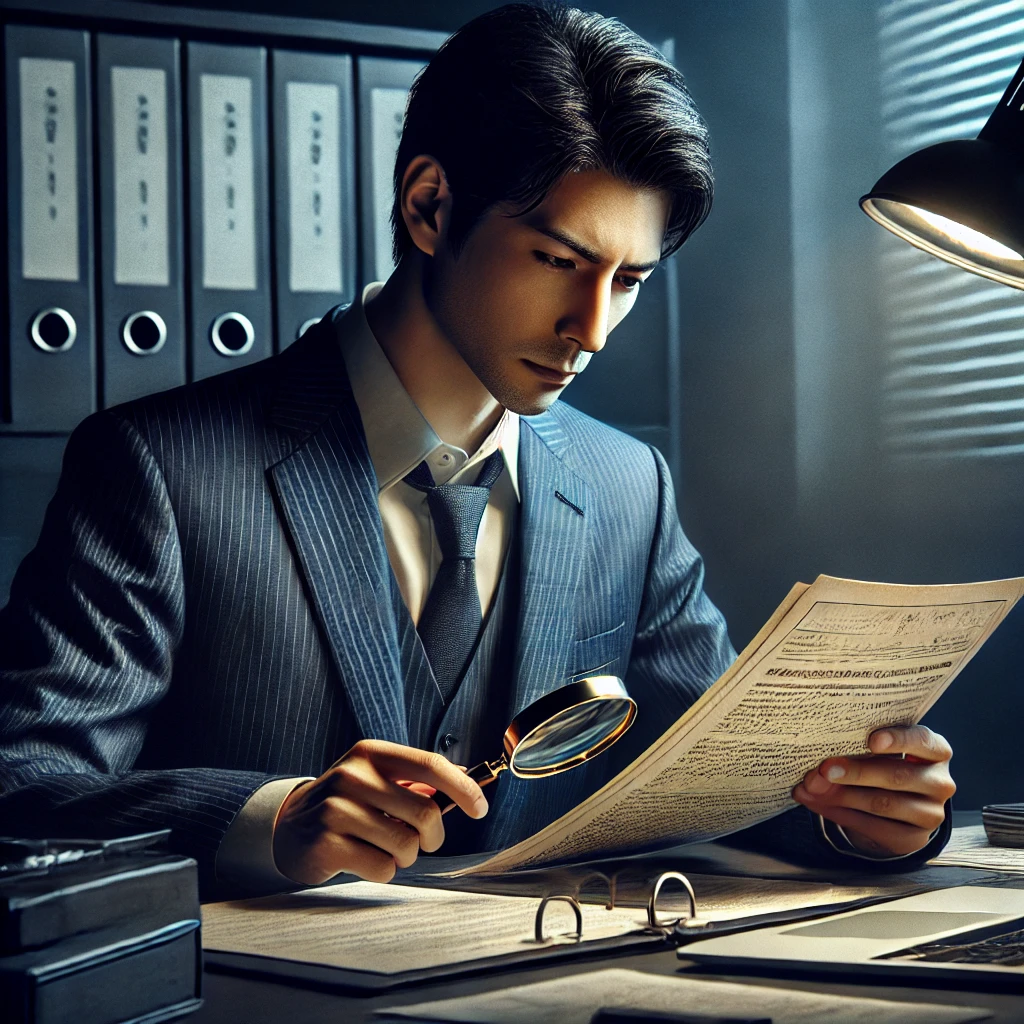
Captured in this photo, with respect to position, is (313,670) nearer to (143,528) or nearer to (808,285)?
(143,528)

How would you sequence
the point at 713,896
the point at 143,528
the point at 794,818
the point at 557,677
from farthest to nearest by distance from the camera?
the point at 557,677 < the point at 143,528 < the point at 794,818 < the point at 713,896

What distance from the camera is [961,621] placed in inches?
41.8

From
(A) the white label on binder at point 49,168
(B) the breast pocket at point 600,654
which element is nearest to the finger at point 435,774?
(B) the breast pocket at point 600,654

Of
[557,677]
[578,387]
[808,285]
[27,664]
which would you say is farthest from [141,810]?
[808,285]

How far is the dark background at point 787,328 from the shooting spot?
1.97 metres

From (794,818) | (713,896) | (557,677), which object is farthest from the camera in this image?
(557,677)

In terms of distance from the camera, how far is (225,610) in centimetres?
135

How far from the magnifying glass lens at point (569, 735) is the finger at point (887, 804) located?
22cm

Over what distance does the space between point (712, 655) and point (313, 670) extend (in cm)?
51

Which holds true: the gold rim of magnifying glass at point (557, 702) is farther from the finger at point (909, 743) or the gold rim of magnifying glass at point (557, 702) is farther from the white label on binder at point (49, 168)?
the white label on binder at point (49, 168)

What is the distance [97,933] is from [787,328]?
1649 millimetres

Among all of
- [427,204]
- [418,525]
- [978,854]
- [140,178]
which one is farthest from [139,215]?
[978,854]

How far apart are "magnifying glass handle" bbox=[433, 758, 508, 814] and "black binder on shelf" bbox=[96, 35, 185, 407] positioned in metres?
0.90

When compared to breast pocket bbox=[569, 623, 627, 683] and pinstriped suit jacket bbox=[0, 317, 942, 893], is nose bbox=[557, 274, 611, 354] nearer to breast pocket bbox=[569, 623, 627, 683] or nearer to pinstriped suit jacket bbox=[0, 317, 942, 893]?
pinstriped suit jacket bbox=[0, 317, 942, 893]
